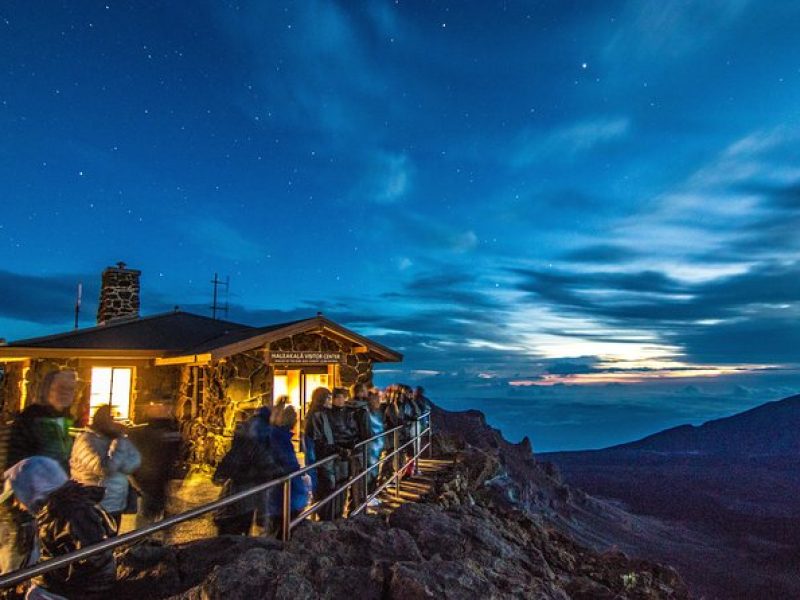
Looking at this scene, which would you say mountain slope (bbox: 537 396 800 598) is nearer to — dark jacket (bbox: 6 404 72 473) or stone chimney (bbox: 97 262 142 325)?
stone chimney (bbox: 97 262 142 325)

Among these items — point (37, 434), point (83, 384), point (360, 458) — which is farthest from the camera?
point (83, 384)

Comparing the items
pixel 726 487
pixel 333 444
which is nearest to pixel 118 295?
pixel 333 444

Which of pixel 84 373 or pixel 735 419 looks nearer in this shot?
pixel 84 373

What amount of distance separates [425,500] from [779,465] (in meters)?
77.9

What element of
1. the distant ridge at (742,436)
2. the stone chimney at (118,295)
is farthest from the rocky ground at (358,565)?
the distant ridge at (742,436)

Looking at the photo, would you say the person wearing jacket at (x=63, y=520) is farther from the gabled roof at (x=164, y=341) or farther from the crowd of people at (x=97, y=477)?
the gabled roof at (x=164, y=341)

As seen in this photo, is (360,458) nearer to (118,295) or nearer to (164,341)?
(164,341)

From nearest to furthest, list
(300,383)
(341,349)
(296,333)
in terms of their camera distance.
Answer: (296,333)
(341,349)
(300,383)

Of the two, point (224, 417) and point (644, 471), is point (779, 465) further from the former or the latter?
point (224, 417)

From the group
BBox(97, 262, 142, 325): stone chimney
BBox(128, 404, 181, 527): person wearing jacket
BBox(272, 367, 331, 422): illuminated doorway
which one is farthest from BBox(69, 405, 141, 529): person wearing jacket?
BBox(97, 262, 142, 325): stone chimney

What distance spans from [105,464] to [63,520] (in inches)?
27.1

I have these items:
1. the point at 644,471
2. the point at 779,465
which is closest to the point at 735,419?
the point at 779,465

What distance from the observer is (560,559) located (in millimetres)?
7172

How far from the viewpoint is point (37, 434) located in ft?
11.9
